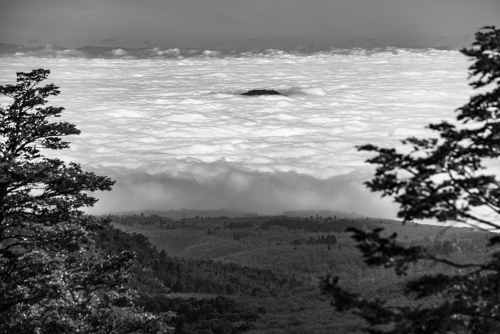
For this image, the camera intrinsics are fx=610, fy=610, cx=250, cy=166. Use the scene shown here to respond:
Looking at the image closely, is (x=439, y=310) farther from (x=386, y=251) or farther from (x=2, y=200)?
(x=2, y=200)

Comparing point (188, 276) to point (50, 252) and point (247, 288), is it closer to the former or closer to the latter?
point (247, 288)

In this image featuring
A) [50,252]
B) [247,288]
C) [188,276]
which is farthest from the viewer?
[188,276]

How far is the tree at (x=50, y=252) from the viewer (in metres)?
21.1

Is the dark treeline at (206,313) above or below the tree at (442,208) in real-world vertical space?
below

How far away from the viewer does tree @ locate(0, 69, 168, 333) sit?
2114 cm

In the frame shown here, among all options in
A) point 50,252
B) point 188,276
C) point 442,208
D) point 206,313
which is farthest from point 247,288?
point 442,208

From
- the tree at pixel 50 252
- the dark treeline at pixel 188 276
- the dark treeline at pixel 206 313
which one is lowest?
the dark treeline at pixel 188 276

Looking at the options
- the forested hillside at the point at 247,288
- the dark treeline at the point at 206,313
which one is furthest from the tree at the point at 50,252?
the dark treeline at the point at 206,313

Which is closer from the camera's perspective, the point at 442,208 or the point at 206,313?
the point at 442,208

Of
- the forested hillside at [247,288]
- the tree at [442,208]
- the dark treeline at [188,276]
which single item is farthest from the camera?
the dark treeline at [188,276]

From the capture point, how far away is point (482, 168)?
15.8 m

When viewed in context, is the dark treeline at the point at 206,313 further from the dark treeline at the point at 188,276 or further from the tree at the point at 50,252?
the tree at the point at 50,252

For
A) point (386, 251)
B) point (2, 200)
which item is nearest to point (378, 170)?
point (386, 251)

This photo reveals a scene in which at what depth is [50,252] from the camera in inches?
912
